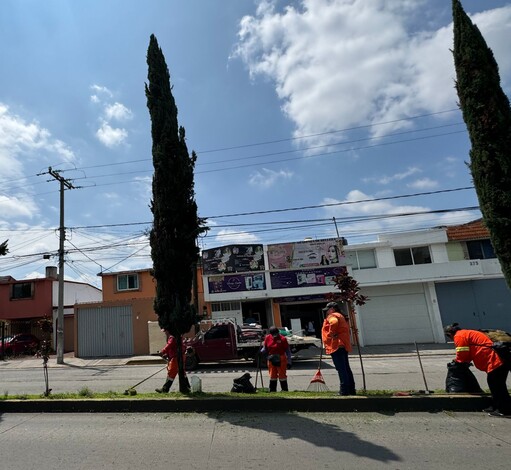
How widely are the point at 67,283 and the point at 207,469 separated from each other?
35197 millimetres

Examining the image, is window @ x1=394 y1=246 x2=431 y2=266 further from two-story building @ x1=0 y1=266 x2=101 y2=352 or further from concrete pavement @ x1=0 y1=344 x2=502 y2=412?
two-story building @ x1=0 y1=266 x2=101 y2=352

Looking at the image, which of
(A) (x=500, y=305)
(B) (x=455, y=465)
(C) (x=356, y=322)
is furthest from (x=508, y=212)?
(A) (x=500, y=305)

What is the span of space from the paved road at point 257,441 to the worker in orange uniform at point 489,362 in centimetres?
29

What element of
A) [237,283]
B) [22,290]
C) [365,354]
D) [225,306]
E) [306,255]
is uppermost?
[22,290]

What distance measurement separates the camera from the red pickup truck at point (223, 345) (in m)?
15.4

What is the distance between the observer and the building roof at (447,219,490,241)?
2344 centimetres

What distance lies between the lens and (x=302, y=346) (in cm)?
1499

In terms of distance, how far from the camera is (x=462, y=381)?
671 centimetres

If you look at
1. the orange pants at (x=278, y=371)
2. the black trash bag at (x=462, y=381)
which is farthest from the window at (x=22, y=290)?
the black trash bag at (x=462, y=381)

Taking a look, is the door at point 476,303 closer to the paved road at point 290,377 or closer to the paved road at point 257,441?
the paved road at point 290,377

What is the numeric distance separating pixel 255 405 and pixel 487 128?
666 centimetres

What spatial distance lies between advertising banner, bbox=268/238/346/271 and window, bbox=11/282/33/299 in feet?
63.3

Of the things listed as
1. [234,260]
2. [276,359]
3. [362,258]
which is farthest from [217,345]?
[362,258]

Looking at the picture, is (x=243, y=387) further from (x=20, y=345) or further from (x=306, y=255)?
(x=20, y=345)
